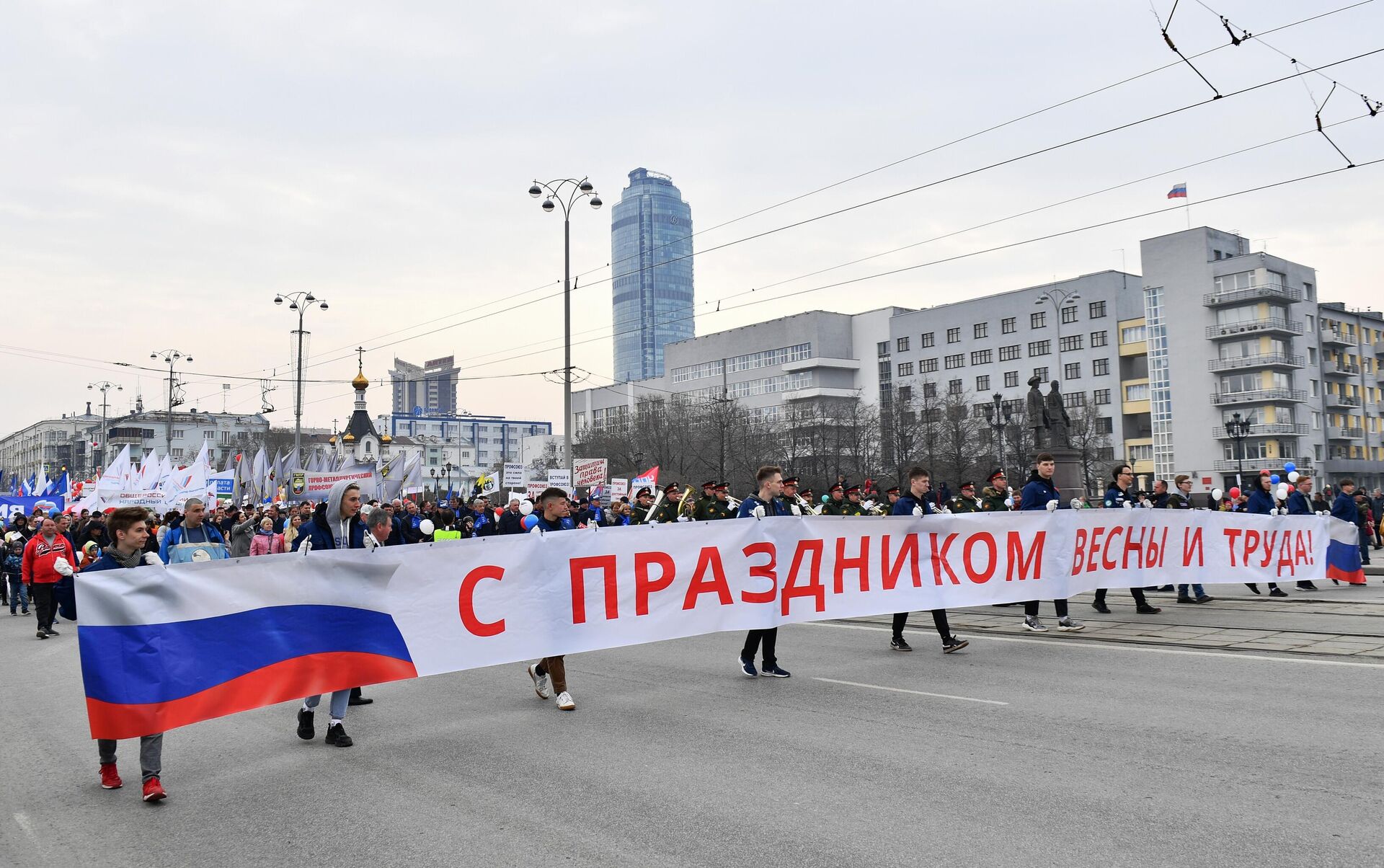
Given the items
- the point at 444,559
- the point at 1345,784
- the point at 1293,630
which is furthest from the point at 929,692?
the point at 1293,630

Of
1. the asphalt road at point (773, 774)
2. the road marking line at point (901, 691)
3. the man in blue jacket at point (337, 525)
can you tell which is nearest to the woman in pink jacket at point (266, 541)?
the asphalt road at point (773, 774)

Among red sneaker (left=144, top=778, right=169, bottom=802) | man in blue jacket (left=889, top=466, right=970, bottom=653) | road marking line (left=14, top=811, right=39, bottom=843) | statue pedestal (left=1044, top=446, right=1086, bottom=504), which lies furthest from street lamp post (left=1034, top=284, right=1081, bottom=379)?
road marking line (left=14, top=811, right=39, bottom=843)

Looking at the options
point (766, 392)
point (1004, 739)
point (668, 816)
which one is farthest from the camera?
point (766, 392)

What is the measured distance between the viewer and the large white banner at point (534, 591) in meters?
6.50

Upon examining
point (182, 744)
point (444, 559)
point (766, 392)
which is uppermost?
point (766, 392)

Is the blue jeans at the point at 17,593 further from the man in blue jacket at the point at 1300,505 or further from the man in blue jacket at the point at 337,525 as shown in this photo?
the man in blue jacket at the point at 1300,505

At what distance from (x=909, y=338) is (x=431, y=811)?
99.4 meters

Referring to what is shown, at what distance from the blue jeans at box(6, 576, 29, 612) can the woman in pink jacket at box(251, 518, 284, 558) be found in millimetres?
5810

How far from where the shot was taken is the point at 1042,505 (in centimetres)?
1235

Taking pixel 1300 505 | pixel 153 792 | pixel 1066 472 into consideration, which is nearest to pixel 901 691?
pixel 153 792

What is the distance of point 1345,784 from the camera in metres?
5.67

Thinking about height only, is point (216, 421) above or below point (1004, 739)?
above

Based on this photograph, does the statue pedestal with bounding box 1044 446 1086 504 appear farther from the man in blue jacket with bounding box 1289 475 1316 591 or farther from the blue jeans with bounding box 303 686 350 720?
the blue jeans with bounding box 303 686 350 720

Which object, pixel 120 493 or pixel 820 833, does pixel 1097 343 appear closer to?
pixel 120 493
